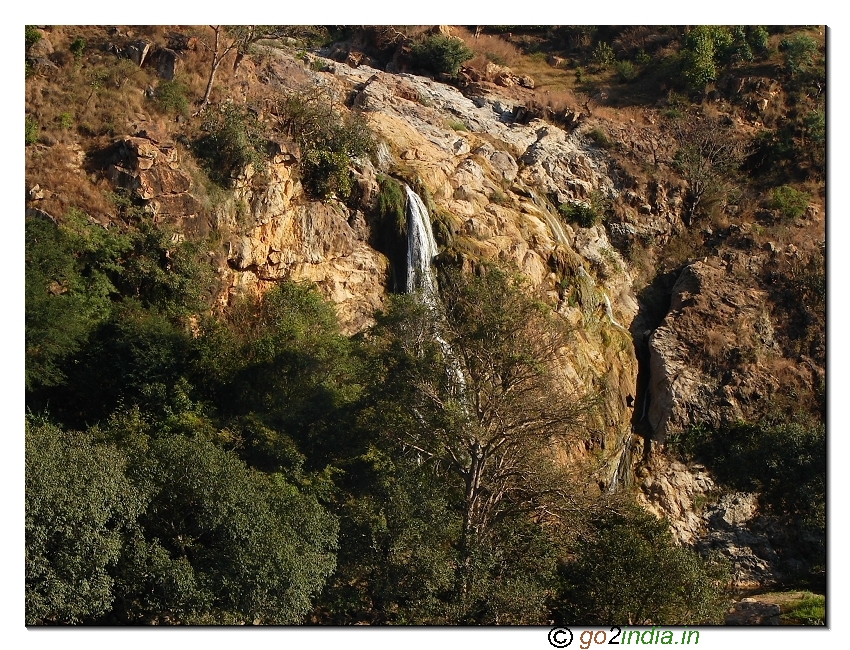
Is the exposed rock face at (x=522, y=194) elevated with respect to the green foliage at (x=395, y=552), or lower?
elevated

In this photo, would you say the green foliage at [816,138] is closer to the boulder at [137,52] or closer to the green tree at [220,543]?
the boulder at [137,52]

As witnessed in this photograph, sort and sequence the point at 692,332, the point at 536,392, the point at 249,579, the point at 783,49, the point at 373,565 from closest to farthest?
the point at 249,579, the point at 373,565, the point at 536,392, the point at 692,332, the point at 783,49

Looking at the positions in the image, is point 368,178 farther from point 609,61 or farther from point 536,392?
point 609,61

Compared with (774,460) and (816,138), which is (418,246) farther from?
(816,138)

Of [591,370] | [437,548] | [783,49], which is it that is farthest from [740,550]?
[783,49]

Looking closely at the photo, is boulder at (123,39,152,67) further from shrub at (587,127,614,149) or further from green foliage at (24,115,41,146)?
shrub at (587,127,614,149)

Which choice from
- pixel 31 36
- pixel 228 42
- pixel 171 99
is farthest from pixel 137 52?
pixel 228 42

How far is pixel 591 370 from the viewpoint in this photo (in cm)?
2489

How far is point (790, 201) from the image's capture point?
110 feet

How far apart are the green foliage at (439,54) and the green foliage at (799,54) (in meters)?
13.6

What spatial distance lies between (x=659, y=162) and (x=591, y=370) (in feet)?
42.0

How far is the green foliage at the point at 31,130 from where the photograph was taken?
893 inches

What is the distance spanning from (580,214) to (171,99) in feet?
44.7

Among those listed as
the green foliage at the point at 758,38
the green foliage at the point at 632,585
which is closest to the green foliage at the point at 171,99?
the green foliage at the point at 632,585
